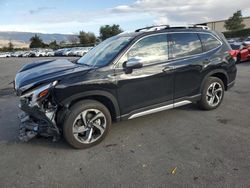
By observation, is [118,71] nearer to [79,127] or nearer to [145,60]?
[145,60]

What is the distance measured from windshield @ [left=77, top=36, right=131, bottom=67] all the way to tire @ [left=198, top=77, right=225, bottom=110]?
6.50 feet

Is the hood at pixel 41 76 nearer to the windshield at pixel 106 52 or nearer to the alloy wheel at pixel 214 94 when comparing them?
the windshield at pixel 106 52

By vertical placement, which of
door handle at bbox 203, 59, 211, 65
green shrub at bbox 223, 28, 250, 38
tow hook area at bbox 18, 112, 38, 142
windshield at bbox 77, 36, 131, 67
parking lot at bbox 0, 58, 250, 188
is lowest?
parking lot at bbox 0, 58, 250, 188

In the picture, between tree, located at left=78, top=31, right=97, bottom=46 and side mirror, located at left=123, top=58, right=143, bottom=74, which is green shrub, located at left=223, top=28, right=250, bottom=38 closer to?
side mirror, located at left=123, top=58, right=143, bottom=74

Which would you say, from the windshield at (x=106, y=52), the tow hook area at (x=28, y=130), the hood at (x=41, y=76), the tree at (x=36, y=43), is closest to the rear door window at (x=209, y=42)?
the windshield at (x=106, y=52)

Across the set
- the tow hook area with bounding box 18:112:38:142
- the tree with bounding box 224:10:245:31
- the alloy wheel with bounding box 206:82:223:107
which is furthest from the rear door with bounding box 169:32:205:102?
the tree with bounding box 224:10:245:31

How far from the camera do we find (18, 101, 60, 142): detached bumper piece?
156 inches

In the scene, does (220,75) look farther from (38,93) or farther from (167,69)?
(38,93)

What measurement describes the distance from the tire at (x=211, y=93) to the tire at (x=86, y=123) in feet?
7.35

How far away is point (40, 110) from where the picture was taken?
389cm

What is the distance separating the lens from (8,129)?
202 inches

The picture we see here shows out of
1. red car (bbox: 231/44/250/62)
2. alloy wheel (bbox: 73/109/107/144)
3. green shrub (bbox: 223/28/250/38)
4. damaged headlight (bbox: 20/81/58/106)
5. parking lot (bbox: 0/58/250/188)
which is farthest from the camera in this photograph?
green shrub (bbox: 223/28/250/38)

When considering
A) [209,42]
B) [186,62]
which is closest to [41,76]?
[186,62]

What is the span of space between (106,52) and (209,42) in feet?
7.22
